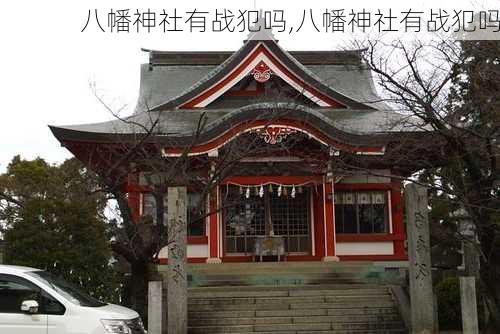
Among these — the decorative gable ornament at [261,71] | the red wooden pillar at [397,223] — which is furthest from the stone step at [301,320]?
the decorative gable ornament at [261,71]

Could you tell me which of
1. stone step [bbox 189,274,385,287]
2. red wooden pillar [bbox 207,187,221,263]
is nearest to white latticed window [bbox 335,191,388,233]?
stone step [bbox 189,274,385,287]

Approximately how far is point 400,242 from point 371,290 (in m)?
5.59

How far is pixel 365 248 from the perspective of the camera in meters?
19.7

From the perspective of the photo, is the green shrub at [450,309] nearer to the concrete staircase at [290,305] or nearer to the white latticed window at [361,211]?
the concrete staircase at [290,305]

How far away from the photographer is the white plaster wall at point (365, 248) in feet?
64.4

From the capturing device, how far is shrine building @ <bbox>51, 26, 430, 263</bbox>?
17688mm

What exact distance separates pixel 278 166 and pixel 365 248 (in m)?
3.97

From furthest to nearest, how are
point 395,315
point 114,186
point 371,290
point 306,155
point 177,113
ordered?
1. point 177,113
2. point 306,155
3. point 371,290
4. point 395,315
5. point 114,186

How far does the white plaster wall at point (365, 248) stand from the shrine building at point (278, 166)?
0.03 meters

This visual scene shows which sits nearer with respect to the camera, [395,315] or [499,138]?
[499,138]

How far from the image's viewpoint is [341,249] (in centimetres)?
1962

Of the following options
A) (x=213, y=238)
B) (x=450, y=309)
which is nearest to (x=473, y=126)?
(x=450, y=309)

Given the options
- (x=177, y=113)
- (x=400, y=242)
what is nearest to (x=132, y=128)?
(x=177, y=113)

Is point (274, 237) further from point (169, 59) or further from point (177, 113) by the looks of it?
point (169, 59)
